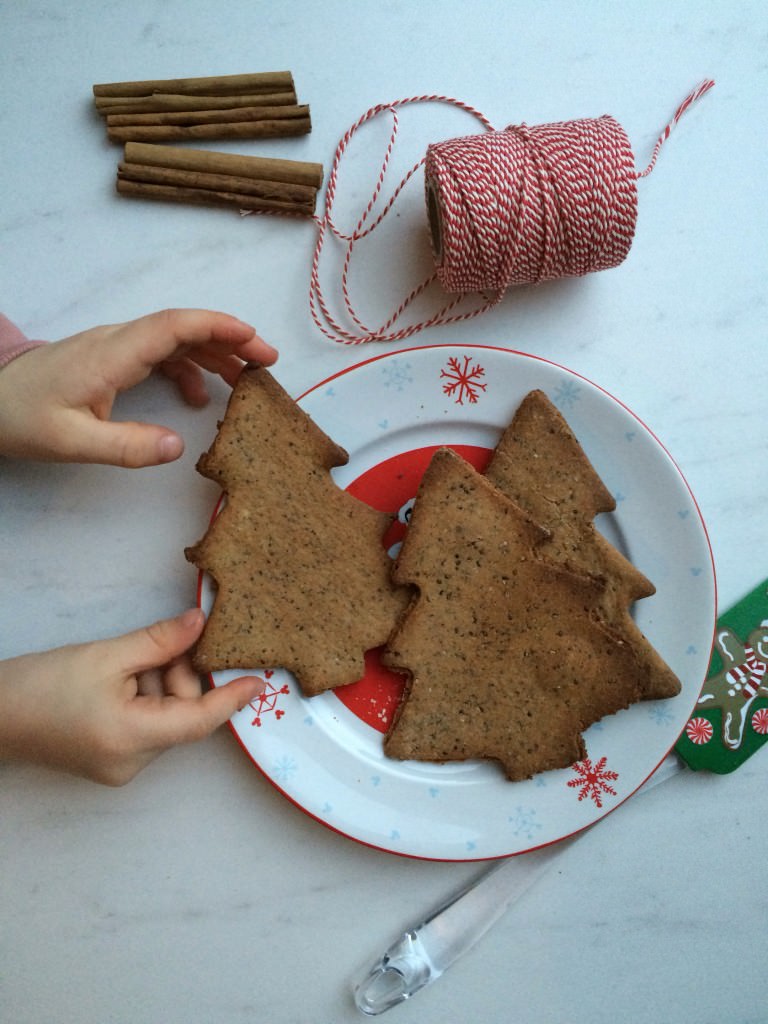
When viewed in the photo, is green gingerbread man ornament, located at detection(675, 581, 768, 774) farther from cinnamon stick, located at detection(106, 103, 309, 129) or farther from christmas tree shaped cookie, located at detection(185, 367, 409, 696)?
cinnamon stick, located at detection(106, 103, 309, 129)

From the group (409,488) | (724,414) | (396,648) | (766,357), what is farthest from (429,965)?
(766,357)

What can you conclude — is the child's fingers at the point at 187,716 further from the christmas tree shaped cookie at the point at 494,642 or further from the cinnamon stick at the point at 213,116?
the cinnamon stick at the point at 213,116

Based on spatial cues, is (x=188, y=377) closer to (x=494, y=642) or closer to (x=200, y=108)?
(x=200, y=108)

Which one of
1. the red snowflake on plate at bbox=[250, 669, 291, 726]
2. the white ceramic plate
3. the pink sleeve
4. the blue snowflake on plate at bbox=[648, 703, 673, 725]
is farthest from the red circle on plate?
the pink sleeve

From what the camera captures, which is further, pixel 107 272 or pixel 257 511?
pixel 107 272

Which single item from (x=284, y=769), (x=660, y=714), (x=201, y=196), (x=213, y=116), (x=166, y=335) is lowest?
(x=284, y=769)

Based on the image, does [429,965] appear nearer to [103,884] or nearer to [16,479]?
[103,884]

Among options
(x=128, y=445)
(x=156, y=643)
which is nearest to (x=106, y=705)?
(x=156, y=643)

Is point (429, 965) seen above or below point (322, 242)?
below
